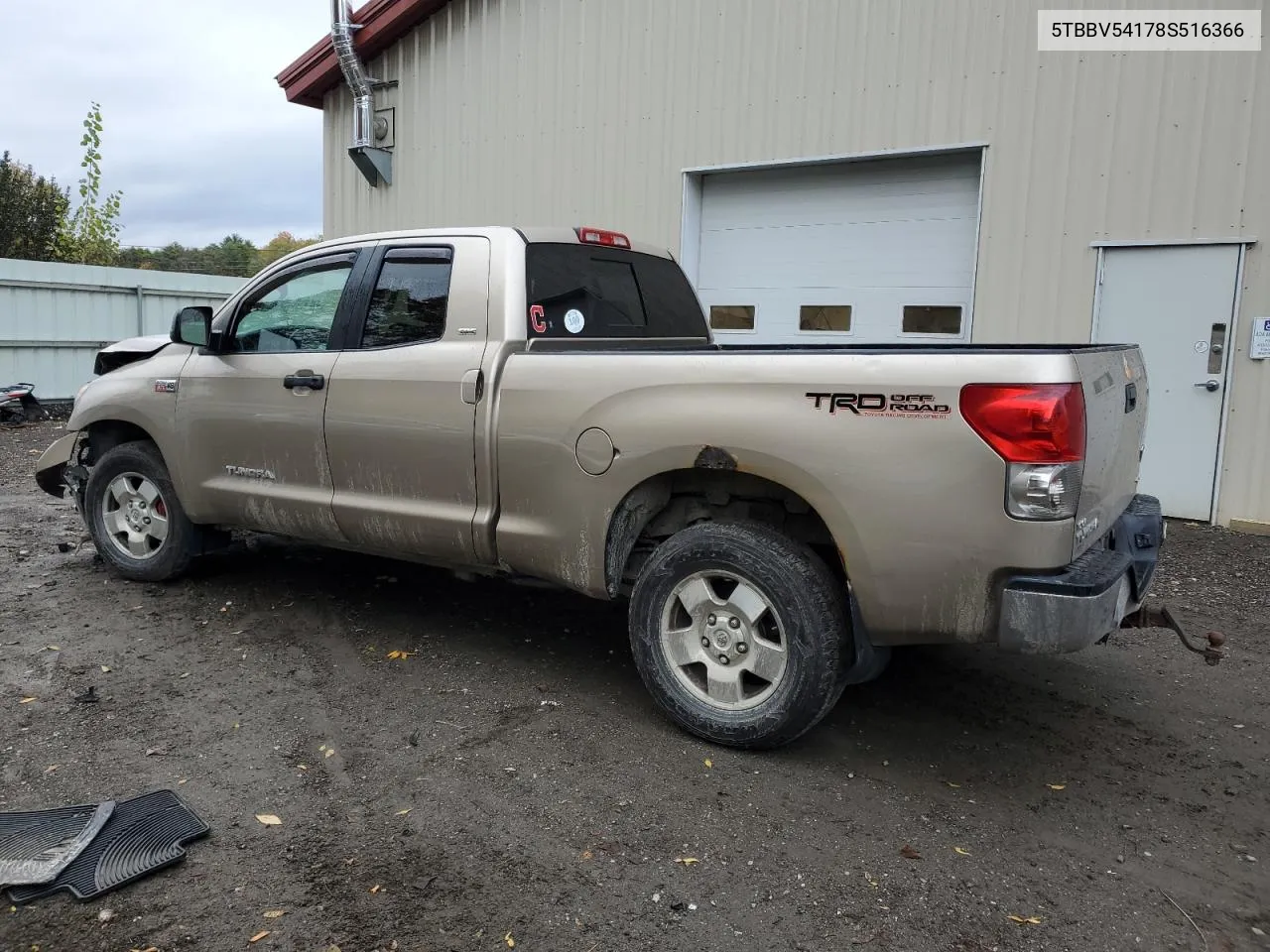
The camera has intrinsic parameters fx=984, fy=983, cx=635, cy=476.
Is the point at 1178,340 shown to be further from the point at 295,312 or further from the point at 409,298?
the point at 295,312

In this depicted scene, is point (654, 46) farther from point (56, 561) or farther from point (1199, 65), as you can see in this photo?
point (56, 561)

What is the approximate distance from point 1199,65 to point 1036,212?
1501 millimetres

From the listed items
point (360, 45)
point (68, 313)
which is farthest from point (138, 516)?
point (68, 313)

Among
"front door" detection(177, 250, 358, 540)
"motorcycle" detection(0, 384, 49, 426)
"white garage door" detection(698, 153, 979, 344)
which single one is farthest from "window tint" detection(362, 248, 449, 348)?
"motorcycle" detection(0, 384, 49, 426)

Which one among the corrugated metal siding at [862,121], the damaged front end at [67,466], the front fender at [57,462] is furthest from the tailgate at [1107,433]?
the front fender at [57,462]

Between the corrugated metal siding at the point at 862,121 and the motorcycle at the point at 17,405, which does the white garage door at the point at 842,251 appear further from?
the motorcycle at the point at 17,405

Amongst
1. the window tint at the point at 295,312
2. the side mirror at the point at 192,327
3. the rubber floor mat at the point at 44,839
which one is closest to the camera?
the rubber floor mat at the point at 44,839

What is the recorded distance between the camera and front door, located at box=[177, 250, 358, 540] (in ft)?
16.0

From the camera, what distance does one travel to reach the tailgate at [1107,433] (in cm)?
317

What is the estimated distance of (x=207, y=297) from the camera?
1814 centimetres

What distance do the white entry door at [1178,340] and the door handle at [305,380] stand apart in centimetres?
602

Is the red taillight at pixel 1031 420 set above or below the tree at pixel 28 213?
below

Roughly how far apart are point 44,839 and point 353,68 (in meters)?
10.5

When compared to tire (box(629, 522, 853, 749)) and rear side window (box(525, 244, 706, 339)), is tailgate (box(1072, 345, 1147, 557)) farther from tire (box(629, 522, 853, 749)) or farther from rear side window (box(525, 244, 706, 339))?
rear side window (box(525, 244, 706, 339))
